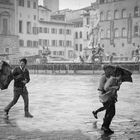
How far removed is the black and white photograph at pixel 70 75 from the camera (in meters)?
8.62

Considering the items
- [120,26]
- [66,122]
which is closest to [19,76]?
[66,122]

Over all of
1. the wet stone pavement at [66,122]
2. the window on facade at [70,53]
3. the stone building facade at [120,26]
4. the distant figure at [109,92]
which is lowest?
the wet stone pavement at [66,122]

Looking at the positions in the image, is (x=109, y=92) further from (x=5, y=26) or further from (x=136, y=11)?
(x=5, y=26)

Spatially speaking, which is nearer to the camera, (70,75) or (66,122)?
(66,122)

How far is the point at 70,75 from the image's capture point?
34.2 meters

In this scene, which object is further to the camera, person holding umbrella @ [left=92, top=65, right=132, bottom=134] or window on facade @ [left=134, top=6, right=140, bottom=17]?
window on facade @ [left=134, top=6, right=140, bottom=17]

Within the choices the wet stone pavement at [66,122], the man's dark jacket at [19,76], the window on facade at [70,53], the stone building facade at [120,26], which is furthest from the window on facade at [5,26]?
the man's dark jacket at [19,76]

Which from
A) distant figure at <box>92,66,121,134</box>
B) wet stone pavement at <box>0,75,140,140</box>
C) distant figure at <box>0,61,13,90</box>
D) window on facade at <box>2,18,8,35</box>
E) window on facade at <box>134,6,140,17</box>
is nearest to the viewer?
wet stone pavement at <box>0,75,140,140</box>

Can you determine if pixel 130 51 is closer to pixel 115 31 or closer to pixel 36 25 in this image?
pixel 115 31

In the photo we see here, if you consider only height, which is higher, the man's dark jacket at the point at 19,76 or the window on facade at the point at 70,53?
the window on facade at the point at 70,53

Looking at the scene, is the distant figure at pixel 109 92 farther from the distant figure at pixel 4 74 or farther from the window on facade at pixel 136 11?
the window on facade at pixel 136 11

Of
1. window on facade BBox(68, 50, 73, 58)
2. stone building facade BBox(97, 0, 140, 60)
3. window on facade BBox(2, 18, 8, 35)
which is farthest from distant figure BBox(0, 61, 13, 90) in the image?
window on facade BBox(68, 50, 73, 58)

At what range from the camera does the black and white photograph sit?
862 cm

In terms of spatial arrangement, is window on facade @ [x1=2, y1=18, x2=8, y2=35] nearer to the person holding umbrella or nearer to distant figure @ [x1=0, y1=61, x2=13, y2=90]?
distant figure @ [x1=0, y1=61, x2=13, y2=90]
